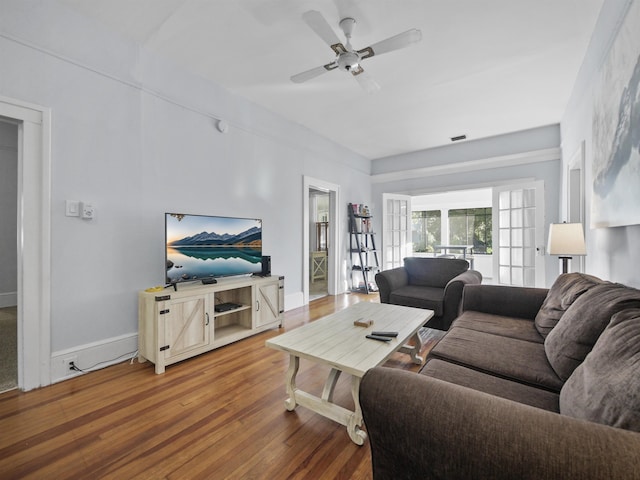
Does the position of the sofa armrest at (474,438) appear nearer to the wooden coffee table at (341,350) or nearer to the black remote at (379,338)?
the wooden coffee table at (341,350)

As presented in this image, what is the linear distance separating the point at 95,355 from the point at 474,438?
2751mm

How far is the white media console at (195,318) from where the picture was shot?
231cm

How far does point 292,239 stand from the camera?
4.24 m

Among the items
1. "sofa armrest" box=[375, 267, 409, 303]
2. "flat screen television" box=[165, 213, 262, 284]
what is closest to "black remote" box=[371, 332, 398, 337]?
"sofa armrest" box=[375, 267, 409, 303]

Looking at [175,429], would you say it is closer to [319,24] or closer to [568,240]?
Result: [319,24]

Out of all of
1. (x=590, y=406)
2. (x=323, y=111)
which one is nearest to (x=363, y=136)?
(x=323, y=111)

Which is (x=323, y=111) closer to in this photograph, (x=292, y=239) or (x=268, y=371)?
(x=292, y=239)

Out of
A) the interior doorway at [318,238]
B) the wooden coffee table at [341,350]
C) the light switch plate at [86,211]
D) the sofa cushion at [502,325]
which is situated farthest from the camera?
the interior doorway at [318,238]

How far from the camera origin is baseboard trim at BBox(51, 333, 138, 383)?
2148mm

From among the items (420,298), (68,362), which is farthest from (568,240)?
(68,362)

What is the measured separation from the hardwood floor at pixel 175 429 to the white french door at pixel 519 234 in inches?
126

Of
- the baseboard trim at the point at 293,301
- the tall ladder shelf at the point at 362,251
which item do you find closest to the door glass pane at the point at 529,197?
the tall ladder shelf at the point at 362,251

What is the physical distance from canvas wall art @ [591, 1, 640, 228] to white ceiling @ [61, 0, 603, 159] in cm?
72

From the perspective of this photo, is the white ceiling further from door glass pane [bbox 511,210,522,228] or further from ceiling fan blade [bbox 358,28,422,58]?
door glass pane [bbox 511,210,522,228]
